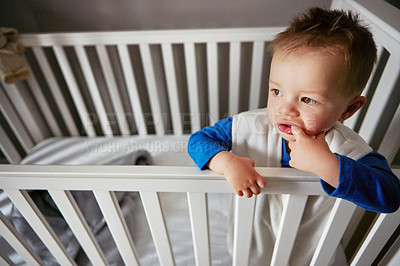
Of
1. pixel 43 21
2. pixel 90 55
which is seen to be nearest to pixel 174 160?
pixel 90 55

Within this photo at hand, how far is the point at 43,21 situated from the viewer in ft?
4.01

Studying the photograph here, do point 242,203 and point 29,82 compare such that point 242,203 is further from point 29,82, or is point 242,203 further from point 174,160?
point 29,82

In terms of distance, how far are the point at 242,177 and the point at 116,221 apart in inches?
11.0

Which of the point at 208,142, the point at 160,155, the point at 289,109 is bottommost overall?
the point at 160,155

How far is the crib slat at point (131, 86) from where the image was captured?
1.07 meters

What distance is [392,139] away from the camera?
2.12 feet

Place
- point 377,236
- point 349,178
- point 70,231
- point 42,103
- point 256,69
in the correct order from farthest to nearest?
1. point 42,103
2. point 256,69
3. point 70,231
4. point 377,236
5. point 349,178

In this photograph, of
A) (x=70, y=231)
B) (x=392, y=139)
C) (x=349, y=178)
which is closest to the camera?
(x=349, y=178)

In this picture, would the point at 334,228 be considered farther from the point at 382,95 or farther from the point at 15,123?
the point at 15,123

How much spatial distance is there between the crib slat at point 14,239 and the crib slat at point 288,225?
0.55 m

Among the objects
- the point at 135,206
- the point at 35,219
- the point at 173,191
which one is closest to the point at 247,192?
the point at 173,191

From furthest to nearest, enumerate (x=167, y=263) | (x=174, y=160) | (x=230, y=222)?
(x=174, y=160) → (x=230, y=222) → (x=167, y=263)

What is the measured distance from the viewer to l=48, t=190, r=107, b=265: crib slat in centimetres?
50

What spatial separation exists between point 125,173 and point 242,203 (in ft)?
0.69
